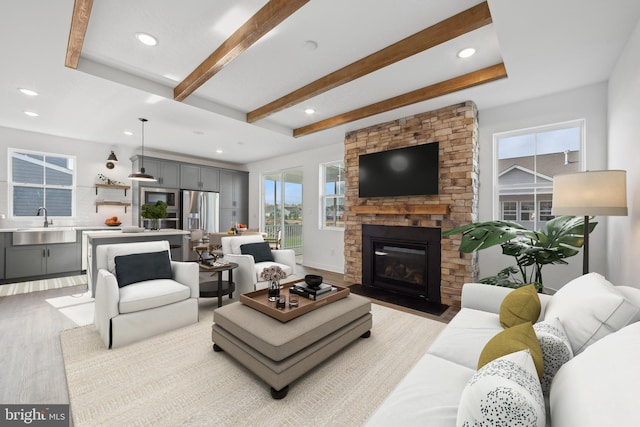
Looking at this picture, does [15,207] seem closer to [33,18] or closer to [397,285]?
[33,18]

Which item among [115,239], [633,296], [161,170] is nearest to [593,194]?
[633,296]

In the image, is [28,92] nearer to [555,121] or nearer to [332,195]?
[332,195]

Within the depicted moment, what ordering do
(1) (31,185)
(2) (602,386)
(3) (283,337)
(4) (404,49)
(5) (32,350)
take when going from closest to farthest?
(2) (602,386)
(3) (283,337)
(5) (32,350)
(4) (404,49)
(1) (31,185)

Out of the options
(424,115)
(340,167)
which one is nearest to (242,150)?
(340,167)

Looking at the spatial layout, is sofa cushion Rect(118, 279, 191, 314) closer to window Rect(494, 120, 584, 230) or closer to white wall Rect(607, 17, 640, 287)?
white wall Rect(607, 17, 640, 287)

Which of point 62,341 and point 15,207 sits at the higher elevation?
point 15,207

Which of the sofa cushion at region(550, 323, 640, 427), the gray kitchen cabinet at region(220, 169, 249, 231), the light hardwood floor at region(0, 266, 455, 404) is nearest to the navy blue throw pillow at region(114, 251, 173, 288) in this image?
the light hardwood floor at region(0, 266, 455, 404)

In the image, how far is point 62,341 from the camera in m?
2.40

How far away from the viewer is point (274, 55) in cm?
259

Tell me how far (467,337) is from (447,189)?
235 centimetres

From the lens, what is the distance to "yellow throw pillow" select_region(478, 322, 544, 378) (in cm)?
98

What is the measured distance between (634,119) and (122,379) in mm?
4170

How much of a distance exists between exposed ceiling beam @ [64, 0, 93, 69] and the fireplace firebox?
386 centimetres

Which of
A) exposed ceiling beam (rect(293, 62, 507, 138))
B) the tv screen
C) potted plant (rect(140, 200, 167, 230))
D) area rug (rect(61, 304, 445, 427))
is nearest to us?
area rug (rect(61, 304, 445, 427))
